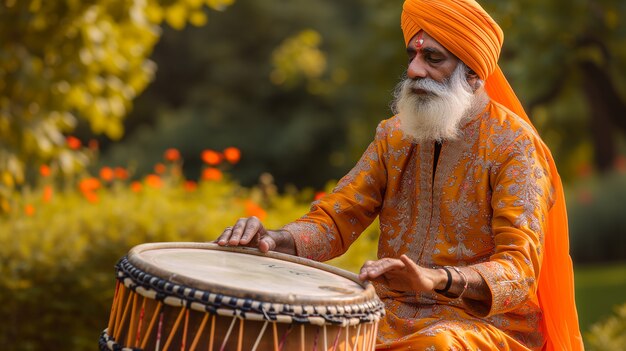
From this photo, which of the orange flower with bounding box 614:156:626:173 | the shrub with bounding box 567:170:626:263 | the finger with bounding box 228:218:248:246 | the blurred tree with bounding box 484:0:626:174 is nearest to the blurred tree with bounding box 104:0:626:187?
the blurred tree with bounding box 484:0:626:174

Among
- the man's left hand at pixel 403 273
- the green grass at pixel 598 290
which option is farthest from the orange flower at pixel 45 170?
the green grass at pixel 598 290

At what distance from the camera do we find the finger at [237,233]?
336cm

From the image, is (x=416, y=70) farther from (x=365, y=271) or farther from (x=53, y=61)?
(x=53, y=61)

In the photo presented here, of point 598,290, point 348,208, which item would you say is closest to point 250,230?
point 348,208

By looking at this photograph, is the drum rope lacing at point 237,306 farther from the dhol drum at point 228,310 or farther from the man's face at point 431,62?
the man's face at point 431,62

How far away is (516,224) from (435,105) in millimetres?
489

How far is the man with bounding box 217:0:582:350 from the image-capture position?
3314 mm

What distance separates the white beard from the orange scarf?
0.09 metres

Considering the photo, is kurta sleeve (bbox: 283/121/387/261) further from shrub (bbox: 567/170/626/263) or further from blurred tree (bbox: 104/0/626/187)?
shrub (bbox: 567/170/626/263)

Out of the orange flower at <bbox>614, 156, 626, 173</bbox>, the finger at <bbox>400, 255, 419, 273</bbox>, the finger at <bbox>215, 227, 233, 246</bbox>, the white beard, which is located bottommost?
the orange flower at <bbox>614, 156, 626, 173</bbox>

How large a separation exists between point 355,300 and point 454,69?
104 cm

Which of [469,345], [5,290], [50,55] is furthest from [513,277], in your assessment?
[50,55]

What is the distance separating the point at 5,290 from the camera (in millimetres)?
5590

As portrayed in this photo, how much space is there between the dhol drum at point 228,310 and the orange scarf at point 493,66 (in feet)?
2.70
